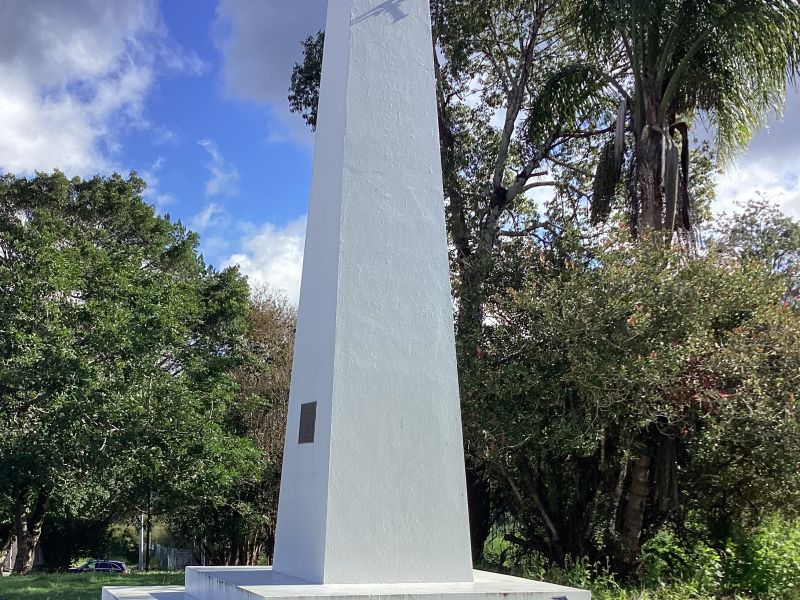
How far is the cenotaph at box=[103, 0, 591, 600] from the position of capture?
202 inches

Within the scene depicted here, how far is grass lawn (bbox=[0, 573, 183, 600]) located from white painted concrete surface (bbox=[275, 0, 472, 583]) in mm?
7454

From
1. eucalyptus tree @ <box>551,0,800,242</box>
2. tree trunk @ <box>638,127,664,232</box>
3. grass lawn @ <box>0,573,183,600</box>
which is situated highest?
eucalyptus tree @ <box>551,0,800,242</box>

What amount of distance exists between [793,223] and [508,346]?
786 inches

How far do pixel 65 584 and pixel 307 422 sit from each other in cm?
960

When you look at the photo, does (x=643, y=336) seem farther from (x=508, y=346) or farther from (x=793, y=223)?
(x=793, y=223)

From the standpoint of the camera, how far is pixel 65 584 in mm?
13016

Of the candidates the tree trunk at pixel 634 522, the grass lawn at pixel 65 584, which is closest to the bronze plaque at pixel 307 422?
the tree trunk at pixel 634 522

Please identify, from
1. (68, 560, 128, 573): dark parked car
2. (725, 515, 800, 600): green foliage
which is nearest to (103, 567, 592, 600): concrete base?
(725, 515, 800, 600): green foliage

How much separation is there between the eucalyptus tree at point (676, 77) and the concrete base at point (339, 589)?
5.78 m

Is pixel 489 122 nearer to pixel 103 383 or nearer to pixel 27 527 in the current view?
pixel 103 383

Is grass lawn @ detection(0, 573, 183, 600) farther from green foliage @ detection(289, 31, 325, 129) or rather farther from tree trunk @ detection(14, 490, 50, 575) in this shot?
green foliage @ detection(289, 31, 325, 129)

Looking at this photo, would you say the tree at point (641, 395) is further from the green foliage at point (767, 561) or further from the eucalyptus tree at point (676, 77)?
the eucalyptus tree at point (676, 77)

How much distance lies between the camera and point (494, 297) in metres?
10.4

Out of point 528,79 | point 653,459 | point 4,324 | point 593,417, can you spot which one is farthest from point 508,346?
point 4,324
